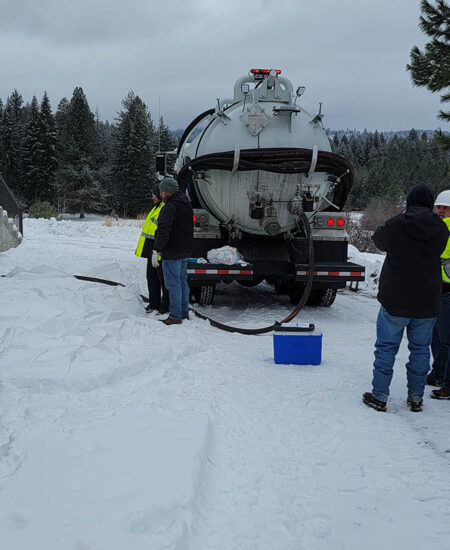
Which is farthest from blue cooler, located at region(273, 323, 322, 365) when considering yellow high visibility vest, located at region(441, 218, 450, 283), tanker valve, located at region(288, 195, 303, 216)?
tanker valve, located at region(288, 195, 303, 216)

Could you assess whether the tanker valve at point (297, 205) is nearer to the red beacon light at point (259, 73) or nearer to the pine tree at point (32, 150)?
the red beacon light at point (259, 73)

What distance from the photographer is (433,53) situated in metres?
Answer: 13.8

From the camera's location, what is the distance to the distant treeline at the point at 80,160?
43281mm

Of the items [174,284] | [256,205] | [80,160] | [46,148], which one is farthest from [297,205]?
[46,148]

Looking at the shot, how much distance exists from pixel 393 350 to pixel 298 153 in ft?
12.7

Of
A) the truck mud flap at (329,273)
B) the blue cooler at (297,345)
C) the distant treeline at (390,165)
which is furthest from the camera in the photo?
the distant treeline at (390,165)

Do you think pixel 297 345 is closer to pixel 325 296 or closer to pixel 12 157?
pixel 325 296

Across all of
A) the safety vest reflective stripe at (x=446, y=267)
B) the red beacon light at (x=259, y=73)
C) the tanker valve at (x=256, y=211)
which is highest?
the red beacon light at (x=259, y=73)

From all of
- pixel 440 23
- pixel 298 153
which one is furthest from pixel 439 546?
pixel 440 23

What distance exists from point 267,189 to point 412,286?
3862mm

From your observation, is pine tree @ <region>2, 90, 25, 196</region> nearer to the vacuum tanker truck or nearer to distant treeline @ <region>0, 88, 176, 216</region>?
distant treeline @ <region>0, 88, 176, 216</region>

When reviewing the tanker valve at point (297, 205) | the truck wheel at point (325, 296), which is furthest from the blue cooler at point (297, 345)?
the truck wheel at point (325, 296)

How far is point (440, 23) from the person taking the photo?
13.8 m

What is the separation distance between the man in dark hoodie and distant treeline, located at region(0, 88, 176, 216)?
40888 mm
